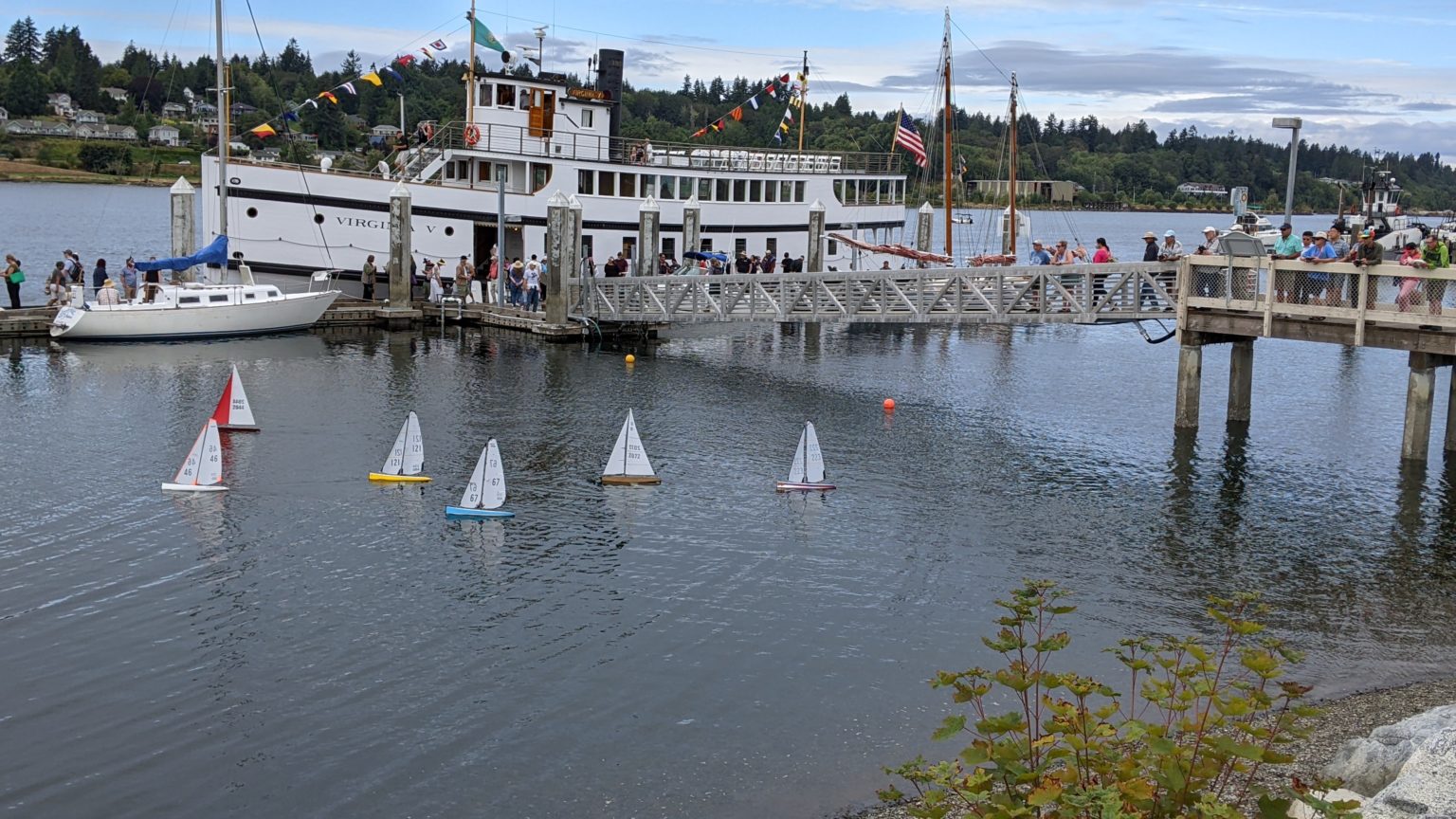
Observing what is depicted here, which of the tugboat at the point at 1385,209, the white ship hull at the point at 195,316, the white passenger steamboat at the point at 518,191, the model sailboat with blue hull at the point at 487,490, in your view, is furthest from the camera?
the tugboat at the point at 1385,209

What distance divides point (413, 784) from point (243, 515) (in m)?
8.80

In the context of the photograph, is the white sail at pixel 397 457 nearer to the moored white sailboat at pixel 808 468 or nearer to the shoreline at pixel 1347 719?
the moored white sailboat at pixel 808 468

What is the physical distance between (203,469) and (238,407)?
4408 mm

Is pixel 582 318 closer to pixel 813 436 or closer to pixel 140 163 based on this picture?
pixel 813 436

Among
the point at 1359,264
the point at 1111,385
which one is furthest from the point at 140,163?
the point at 1359,264

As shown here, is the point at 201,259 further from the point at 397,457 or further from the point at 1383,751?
the point at 1383,751

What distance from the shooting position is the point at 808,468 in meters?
21.6

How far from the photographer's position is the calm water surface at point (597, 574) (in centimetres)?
1181

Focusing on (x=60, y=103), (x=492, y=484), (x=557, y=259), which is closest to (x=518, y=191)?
(x=557, y=259)

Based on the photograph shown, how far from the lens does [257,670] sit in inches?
533

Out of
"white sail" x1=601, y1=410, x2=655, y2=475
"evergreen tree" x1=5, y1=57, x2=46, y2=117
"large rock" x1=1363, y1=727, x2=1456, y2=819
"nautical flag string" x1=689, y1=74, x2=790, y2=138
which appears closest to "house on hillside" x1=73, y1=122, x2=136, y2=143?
"evergreen tree" x1=5, y1=57, x2=46, y2=117

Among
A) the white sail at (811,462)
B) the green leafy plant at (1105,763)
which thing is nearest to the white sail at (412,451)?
the white sail at (811,462)

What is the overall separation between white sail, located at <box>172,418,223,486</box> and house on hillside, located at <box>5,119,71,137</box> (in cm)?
16348

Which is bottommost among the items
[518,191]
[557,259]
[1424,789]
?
[1424,789]
